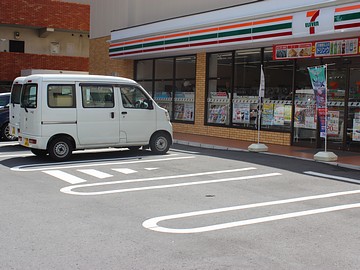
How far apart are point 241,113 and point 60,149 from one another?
7237mm

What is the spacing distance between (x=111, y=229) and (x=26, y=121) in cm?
625

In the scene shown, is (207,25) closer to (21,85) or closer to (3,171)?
(21,85)

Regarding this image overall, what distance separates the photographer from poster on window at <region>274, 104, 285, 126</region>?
14977 mm

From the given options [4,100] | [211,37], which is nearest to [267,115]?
[211,37]

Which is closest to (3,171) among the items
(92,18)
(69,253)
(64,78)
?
(64,78)

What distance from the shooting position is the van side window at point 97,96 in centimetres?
1141

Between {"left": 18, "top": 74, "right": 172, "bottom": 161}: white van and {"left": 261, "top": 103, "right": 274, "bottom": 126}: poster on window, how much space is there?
450 centimetres

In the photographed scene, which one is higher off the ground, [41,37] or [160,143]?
[41,37]

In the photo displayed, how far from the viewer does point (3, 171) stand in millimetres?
9797

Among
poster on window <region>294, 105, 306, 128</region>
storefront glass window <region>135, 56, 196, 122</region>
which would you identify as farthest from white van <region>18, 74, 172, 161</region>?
storefront glass window <region>135, 56, 196, 122</region>

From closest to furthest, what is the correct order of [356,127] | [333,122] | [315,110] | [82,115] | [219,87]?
[82,115] < [356,127] < [333,122] < [315,110] < [219,87]

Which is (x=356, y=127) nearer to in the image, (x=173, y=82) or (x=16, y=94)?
(x=173, y=82)

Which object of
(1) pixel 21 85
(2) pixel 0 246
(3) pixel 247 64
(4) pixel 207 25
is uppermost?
(4) pixel 207 25

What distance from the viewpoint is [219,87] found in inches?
679
